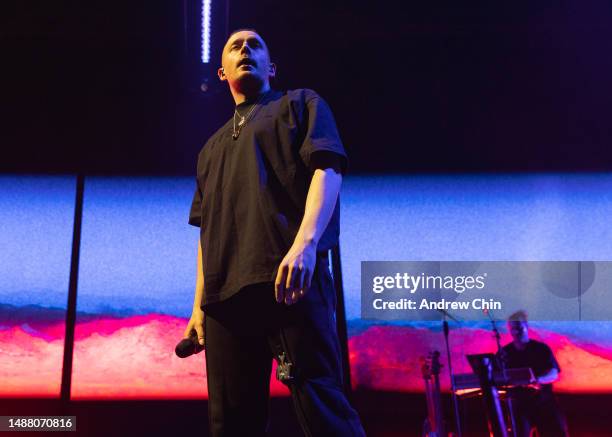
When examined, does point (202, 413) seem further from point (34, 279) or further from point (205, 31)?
point (205, 31)

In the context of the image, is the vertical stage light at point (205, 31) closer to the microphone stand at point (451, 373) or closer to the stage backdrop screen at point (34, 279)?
the stage backdrop screen at point (34, 279)

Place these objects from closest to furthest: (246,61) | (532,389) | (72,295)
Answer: (246,61) → (532,389) → (72,295)

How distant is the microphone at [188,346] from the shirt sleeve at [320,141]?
51 cm

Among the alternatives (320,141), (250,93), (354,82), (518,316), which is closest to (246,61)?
(250,93)

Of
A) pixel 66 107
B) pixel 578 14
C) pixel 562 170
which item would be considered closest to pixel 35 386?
pixel 66 107

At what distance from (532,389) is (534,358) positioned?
0.16m

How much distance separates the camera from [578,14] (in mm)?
3727

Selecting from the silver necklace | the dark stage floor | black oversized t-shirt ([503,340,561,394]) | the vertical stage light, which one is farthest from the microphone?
black oversized t-shirt ([503,340,561,394])

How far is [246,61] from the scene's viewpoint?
1.69 metres

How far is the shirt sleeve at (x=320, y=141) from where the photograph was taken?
1.42 metres

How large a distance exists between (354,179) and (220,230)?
216 centimetres

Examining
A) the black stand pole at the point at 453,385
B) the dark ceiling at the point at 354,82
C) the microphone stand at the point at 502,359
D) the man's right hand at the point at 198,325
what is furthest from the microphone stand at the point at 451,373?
the man's right hand at the point at 198,325

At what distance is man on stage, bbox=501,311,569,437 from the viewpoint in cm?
313

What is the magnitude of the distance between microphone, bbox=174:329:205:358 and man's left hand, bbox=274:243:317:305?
384 mm
